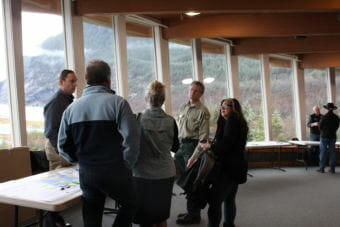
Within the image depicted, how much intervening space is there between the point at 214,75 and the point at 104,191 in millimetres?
6067

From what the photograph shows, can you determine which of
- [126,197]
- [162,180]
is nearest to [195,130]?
[162,180]

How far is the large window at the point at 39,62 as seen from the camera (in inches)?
162

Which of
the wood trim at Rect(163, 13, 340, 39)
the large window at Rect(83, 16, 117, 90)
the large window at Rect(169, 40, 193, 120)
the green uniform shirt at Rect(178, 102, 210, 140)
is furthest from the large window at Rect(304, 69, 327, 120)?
the green uniform shirt at Rect(178, 102, 210, 140)

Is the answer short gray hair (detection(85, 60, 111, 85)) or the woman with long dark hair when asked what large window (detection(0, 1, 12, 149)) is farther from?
the woman with long dark hair

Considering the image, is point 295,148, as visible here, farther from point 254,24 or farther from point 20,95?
point 20,95

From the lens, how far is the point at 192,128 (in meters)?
3.82

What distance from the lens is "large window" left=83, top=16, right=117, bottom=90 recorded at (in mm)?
4938

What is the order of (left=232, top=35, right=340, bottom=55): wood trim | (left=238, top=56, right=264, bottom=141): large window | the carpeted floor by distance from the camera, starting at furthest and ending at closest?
(left=238, top=56, right=264, bottom=141): large window
(left=232, top=35, right=340, bottom=55): wood trim
the carpeted floor

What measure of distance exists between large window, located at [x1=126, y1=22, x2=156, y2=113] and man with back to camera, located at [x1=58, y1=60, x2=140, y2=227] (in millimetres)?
3619

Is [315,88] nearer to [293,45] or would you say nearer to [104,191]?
[293,45]

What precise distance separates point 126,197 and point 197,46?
548cm

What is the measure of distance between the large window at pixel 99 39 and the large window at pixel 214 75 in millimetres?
2632

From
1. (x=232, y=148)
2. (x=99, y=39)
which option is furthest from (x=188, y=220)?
(x=99, y=39)

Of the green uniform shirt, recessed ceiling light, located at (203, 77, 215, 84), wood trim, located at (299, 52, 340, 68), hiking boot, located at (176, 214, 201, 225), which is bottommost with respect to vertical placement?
hiking boot, located at (176, 214, 201, 225)
